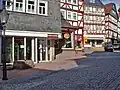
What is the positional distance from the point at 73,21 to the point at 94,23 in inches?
1450

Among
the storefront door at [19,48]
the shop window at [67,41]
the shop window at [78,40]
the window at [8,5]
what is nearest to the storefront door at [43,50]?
the storefront door at [19,48]

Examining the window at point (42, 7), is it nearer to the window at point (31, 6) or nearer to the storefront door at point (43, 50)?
the window at point (31, 6)

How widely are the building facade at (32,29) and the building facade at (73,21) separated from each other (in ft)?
26.5

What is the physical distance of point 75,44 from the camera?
124ft

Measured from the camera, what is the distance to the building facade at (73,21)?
1389 inches

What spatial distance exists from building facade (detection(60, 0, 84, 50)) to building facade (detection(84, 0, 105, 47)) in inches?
1208

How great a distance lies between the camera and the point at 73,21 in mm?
38594

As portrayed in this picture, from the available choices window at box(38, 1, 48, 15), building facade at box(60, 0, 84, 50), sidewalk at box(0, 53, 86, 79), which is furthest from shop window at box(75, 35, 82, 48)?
sidewalk at box(0, 53, 86, 79)

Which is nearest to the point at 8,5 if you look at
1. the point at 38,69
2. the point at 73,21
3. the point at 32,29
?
the point at 32,29

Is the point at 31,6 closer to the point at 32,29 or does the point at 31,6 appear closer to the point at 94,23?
the point at 32,29

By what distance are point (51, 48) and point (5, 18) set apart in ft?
38.6

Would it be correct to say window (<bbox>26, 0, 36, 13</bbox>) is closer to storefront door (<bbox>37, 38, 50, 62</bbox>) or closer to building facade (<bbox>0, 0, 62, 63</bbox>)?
building facade (<bbox>0, 0, 62, 63</bbox>)

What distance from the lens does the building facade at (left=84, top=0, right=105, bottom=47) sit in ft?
238

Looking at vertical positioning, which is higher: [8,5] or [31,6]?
[31,6]
